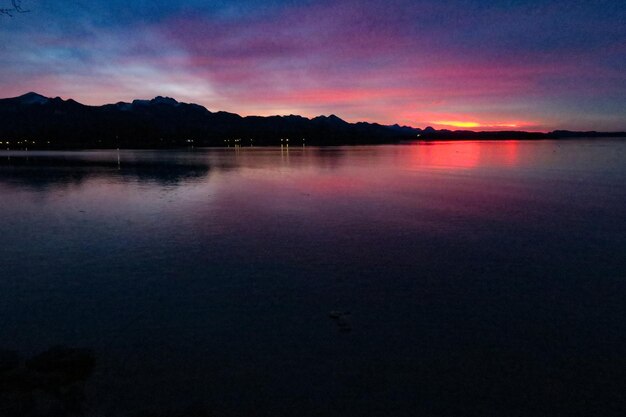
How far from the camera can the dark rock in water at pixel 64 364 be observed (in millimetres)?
6778

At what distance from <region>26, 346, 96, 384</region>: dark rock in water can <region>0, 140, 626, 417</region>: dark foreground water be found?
0.50 ft

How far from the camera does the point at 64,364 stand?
23.0ft

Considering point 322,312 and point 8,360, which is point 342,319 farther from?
point 8,360

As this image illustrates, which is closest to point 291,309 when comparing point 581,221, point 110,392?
point 110,392

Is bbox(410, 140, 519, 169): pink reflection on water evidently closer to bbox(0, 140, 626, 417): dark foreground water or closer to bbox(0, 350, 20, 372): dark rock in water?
bbox(0, 140, 626, 417): dark foreground water

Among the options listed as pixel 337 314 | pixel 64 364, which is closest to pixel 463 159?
pixel 337 314

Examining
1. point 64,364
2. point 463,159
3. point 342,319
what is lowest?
point 342,319

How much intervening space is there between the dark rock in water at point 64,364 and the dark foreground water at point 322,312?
0.50ft

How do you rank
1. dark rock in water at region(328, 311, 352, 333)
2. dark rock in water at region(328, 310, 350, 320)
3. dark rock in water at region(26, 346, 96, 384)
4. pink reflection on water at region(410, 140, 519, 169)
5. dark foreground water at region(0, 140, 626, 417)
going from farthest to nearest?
pink reflection on water at region(410, 140, 519, 169), dark rock in water at region(328, 310, 350, 320), dark rock in water at region(328, 311, 352, 333), dark rock in water at region(26, 346, 96, 384), dark foreground water at region(0, 140, 626, 417)

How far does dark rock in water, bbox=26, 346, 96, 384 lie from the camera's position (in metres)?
6.78

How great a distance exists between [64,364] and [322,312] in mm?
5283

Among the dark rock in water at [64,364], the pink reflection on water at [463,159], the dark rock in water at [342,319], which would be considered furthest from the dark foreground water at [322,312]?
the pink reflection on water at [463,159]

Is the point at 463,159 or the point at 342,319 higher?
the point at 463,159

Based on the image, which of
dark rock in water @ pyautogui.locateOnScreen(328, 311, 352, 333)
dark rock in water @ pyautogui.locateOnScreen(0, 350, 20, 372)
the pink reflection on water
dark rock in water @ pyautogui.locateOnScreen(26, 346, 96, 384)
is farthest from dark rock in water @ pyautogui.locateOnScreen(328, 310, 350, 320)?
the pink reflection on water
